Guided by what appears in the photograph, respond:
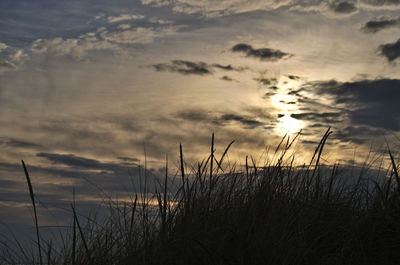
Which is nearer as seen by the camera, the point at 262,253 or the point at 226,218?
the point at 262,253

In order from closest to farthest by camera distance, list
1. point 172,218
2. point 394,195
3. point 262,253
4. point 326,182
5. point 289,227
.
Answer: point 262,253 → point 289,227 → point 172,218 → point 394,195 → point 326,182

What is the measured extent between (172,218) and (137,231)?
1.38 ft

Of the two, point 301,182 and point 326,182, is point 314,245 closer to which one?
point 301,182

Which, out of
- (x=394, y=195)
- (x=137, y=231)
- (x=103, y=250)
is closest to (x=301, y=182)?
(x=394, y=195)

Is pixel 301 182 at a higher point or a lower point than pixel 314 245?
higher

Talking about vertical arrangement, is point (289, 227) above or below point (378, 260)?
above

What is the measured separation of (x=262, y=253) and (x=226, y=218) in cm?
57

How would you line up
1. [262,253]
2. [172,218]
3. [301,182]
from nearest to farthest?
1. [262,253]
2. [172,218]
3. [301,182]

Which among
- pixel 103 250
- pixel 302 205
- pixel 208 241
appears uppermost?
pixel 302 205

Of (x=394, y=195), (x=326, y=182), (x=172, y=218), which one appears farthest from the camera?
(x=326, y=182)

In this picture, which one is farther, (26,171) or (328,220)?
(328,220)

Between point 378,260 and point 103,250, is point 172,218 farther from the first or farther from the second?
point 378,260

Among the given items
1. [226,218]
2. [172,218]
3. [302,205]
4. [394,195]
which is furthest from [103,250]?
[394,195]

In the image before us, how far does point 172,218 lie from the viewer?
3986 mm
